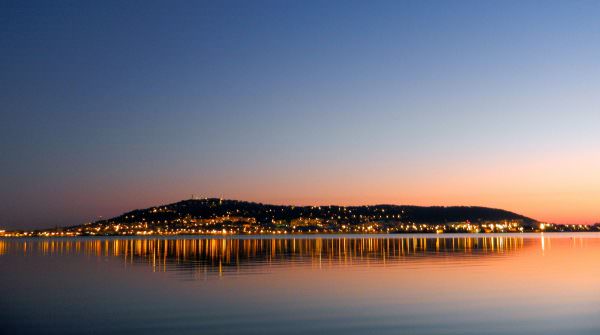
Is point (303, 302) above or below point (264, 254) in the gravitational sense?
above

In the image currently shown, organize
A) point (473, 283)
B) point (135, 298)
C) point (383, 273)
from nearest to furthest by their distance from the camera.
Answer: point (135, 298), point (473, 283), point (383, 273)

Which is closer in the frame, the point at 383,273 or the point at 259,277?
the point at 259,277

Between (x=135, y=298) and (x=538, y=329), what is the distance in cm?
1525

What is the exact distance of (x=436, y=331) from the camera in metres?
17.5

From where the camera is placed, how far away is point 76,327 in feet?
59.1

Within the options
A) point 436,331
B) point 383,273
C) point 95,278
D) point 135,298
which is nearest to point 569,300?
point 436,331

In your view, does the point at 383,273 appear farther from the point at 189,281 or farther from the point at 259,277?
the point at 189,281

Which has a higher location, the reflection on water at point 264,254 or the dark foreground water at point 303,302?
the dark foreground water at point 303,302

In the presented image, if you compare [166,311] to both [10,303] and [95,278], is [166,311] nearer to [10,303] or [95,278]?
[10,303]

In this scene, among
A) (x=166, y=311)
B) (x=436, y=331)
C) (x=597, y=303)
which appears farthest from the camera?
(x=597, y=303)

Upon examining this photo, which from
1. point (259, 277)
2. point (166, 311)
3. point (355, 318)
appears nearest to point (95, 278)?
point (259, 277)

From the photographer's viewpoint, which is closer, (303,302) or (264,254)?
(303,302)

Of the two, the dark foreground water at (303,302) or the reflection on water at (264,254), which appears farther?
the reflection on water at (264,254)

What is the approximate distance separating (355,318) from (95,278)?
1949 centimetres
